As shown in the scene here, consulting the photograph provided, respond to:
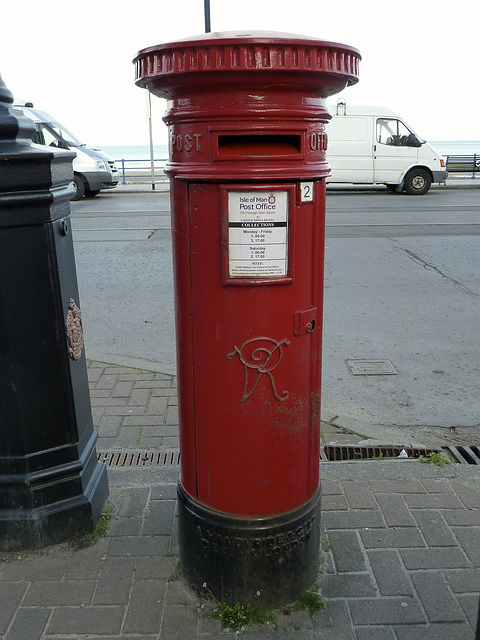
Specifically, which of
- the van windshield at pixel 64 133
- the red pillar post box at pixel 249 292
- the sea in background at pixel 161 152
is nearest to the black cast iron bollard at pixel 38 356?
the red pillar post box at pixel 249 292

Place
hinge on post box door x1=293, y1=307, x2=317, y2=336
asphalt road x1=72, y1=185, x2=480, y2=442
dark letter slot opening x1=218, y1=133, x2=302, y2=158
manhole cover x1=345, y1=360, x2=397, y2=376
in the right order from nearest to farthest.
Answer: dark letter slot opening x1=218, y1=133, x2=302, y2=158
hinge on post box door x1=293, y1=307, x2=317, y2=336
asphalt road x1=72, y1=185, x2=480, y2=442
manhole cover x1=345, y1=360, x2=397, y2=376

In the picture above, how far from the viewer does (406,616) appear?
231cm

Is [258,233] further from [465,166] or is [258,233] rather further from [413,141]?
[465,166]

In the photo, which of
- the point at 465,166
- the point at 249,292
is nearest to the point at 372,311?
the point at 249,292

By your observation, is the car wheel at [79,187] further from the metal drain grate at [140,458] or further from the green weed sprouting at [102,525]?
the green weed sprouting at [102,525]

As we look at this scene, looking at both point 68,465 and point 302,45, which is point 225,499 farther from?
point 302,45

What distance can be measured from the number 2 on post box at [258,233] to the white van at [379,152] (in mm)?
14983

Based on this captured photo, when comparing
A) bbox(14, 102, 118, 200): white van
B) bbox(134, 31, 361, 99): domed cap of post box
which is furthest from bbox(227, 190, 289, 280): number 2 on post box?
bbox(14, 102, 118, 200): white van

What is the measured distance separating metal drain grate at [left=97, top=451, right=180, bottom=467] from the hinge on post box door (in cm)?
161

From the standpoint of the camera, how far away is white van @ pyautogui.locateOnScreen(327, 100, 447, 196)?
16281 millimetres

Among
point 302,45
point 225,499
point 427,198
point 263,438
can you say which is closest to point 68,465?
point 225,499

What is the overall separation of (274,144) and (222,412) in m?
0.97

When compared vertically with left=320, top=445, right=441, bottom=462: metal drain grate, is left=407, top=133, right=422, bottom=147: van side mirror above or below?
above

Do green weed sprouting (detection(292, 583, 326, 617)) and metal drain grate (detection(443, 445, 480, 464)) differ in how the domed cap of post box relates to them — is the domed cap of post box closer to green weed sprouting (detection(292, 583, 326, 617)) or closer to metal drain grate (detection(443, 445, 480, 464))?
green weed sprouting (detection(292, 583, 326, 617))
